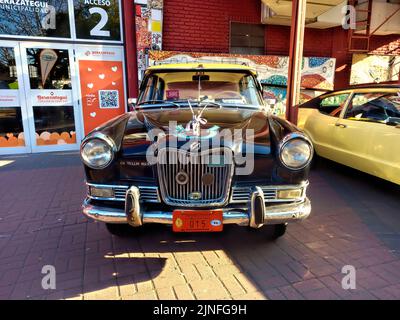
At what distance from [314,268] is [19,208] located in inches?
144

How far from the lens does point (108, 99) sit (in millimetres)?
7742

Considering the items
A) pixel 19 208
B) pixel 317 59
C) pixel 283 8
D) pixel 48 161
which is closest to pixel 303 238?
pixel 19 208

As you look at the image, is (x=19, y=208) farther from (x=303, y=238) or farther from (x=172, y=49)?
(x=172, y=49)

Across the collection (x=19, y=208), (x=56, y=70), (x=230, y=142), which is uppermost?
(x=56, y=70)

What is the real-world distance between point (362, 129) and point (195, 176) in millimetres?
3246

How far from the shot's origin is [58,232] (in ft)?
11.5

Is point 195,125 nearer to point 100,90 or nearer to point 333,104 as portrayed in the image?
point 333,104

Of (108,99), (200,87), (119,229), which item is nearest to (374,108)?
(200,87)

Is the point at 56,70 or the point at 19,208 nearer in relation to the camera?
the point at 19,208

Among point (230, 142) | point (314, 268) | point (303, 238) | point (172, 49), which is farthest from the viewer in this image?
point (172, 49)

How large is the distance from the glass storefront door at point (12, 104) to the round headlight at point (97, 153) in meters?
5.48

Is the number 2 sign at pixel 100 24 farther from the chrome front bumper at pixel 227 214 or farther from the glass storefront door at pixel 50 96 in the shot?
the chrome front bumper at pixel 227 214

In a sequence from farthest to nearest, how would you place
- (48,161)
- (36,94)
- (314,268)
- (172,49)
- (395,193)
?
(172,49), (36,94), (48,161), (395,193), (314,268)

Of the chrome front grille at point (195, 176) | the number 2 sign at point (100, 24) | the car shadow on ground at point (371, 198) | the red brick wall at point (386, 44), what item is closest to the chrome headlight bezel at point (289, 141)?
the chrome front grille at point (195, 176)
